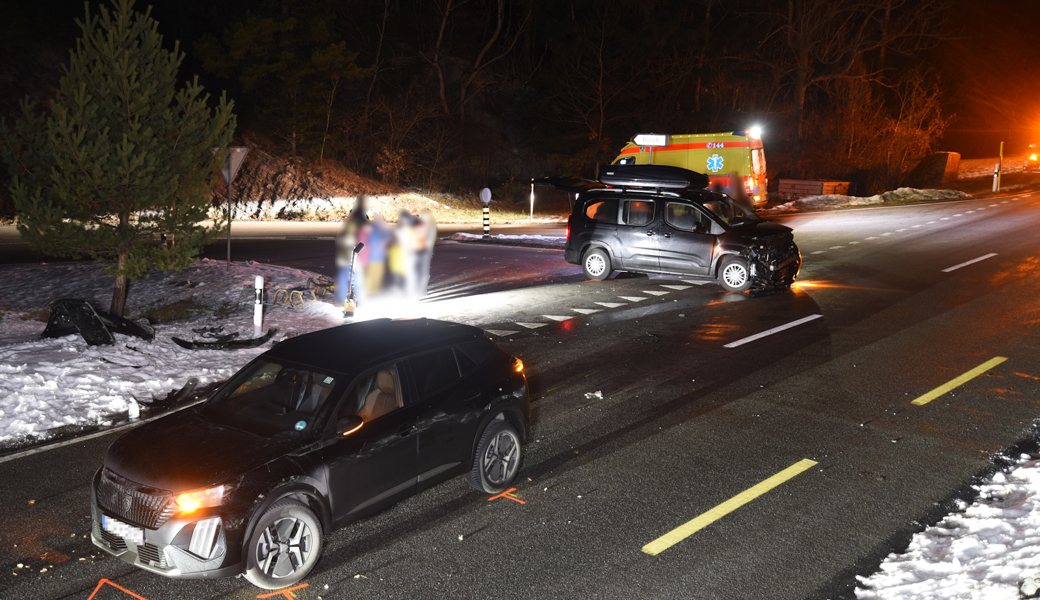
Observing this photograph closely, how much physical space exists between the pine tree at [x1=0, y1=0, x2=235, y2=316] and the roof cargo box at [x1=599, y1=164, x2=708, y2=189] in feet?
27.9

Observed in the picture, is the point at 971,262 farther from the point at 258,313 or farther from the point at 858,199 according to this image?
the point at 858,199

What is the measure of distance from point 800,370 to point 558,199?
34387 millimetres

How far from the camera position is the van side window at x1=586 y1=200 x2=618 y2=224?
16484 mm

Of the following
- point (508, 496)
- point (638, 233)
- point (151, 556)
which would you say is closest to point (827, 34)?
point (638, 233)

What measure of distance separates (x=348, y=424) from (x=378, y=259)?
9.62 meters

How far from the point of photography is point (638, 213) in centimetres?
1622

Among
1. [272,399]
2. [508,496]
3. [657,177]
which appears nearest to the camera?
[272,399]

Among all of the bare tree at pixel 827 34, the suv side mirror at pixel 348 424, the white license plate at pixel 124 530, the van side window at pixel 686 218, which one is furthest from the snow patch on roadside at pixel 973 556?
the bare tree at pixel 827 34

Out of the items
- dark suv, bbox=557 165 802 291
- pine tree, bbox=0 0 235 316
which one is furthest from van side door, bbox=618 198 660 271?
pine tree, bbox=0 0 235 316

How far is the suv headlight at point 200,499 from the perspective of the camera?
463cm

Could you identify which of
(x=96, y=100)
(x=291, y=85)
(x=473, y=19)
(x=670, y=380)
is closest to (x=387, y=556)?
(x=670, y=380)

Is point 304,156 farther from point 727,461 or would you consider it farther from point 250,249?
point 727,461

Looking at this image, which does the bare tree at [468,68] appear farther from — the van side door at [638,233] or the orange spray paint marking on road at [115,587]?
the orange spray paint marking on road at [115,587]

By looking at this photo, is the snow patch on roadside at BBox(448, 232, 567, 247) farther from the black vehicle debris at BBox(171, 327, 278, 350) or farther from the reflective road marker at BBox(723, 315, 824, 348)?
the black vehicle debris at BBox(171, 327, 278, 350)
